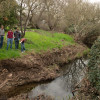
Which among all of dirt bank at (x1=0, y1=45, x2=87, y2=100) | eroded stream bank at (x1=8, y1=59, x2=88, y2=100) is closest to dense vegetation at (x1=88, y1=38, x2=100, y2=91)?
eroded stream bank at (x1=8, y1=59, x2=88, y2=100)

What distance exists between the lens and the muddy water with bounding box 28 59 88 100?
8391 millimetres

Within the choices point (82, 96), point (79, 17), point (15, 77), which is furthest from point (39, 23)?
Answer: point (82, 96)

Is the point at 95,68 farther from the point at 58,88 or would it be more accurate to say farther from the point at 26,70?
the point at 26,70

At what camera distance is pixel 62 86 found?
974cm

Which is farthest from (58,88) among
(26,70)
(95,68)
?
(95,68)

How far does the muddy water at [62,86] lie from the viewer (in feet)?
27.5

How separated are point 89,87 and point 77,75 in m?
3.66

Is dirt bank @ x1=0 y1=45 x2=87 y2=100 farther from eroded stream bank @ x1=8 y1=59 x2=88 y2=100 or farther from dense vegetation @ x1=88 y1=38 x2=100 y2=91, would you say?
dense vegetation @ x1=88 y1=38 x2=100 y2=91

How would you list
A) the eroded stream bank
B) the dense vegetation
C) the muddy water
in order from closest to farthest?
1. the dense vegetation
2. the eroded stream bank
3. the muddy water

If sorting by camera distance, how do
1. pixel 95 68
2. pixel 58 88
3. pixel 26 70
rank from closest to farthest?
pixel 95 68 < pixel 58 88 < pixel 26 70

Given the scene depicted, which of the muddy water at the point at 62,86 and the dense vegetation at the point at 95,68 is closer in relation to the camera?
the dense vegetation at the point at 95,68

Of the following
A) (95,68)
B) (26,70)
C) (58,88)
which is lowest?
(58,88)

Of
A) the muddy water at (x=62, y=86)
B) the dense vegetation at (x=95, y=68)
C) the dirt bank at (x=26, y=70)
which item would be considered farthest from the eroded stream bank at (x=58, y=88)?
Result: the dense vegetation at (x=95, y=68)

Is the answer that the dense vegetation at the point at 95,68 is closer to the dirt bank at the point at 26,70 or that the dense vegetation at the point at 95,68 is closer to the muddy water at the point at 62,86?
the muddy water at the point at 62,86
